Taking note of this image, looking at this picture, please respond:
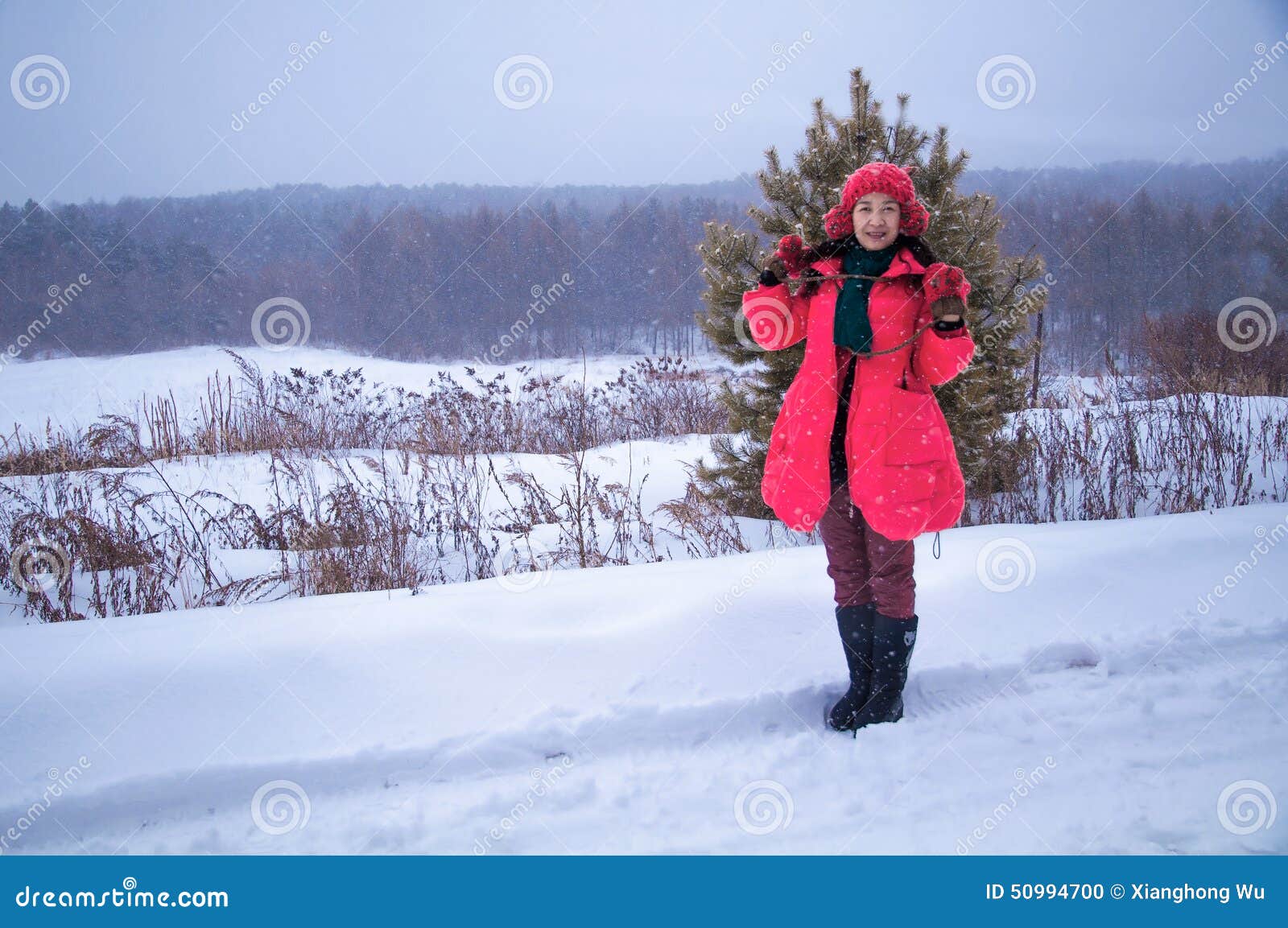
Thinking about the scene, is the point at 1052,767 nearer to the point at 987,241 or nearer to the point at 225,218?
the point at 987,241

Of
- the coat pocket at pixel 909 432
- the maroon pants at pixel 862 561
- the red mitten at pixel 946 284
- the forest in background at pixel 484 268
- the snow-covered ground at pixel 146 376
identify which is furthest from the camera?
the forest in background at pixel 484 268

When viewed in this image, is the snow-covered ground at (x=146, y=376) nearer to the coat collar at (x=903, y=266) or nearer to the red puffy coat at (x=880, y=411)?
the red puffy coat at (x=880, y=411)

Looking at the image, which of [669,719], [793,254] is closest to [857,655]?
[669,719]

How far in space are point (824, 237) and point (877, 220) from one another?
163cm

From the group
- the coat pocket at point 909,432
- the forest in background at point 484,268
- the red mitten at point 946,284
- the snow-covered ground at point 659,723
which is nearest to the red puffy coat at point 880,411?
the coat pocket at point 909,432

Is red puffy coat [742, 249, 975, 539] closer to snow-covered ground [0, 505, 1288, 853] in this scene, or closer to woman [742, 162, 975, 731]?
woman [742, 162, 975, 731]

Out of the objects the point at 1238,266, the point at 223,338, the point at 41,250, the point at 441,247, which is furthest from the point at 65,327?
the point at 1238,266

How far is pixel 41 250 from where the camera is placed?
35812mm

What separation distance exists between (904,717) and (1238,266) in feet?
175

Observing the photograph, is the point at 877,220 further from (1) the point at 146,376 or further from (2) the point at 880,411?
(1) the point at 146,376

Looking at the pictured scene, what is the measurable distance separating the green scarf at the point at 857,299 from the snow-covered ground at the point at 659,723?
3.95ft

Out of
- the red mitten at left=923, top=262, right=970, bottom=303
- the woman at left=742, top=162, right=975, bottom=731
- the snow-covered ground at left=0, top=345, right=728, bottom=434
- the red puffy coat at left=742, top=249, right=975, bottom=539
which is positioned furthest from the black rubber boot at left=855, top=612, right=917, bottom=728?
the snow-covered ground at left=0, top=345, right=728, bottom=434

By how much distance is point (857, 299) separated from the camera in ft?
6.60

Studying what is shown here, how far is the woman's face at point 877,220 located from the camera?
1.97 m
